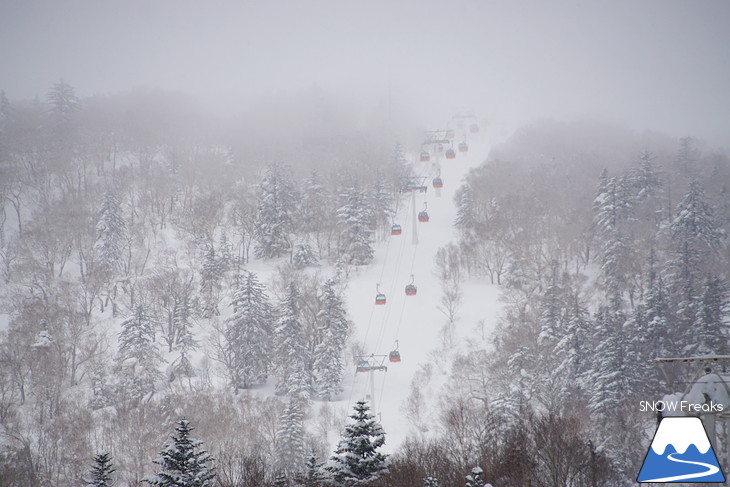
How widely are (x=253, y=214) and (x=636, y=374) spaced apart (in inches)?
2219

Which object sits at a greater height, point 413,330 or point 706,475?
point 413,330

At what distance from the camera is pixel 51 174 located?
10019 cm

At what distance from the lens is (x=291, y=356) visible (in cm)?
5466

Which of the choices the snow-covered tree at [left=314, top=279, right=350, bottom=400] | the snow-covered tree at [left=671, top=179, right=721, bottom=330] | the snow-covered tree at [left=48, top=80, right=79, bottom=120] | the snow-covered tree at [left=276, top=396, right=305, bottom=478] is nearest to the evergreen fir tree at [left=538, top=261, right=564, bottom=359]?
the snow-covered tree at [left=671, top=179, right=721, bottom=330]

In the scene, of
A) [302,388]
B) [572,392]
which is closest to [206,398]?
[302,388]

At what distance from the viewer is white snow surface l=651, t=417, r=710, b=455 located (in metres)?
7.51

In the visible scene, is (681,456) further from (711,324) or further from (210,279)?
(210,279)

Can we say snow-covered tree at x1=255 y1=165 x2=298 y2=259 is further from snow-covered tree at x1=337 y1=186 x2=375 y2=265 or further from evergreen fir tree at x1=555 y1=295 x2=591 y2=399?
evergreen fir tree at x1=555 y1=295 x2=591 y2=399

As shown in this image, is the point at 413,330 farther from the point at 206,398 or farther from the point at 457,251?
the point at 206,398

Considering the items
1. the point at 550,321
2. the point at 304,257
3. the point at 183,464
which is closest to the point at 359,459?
the point at 183,464

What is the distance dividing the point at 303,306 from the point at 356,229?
17.4 meters

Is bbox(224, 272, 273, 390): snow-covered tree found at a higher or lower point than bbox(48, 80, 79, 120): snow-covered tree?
lower

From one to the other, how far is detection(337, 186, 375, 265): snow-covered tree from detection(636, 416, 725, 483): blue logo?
2669 inches

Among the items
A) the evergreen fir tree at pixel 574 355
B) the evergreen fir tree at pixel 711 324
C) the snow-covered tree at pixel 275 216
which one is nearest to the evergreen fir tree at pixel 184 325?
the snow-covered tree at pixel 275 216
